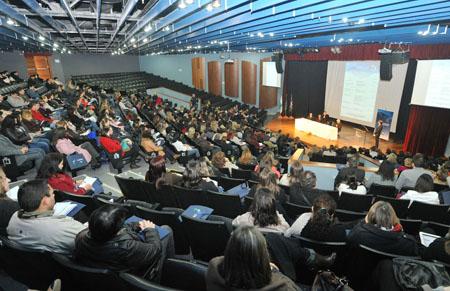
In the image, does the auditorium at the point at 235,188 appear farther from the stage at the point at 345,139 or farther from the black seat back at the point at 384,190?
the stage at the point at 345,139

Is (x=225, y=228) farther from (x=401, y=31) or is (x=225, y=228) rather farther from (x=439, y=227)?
(x=401, y=31)

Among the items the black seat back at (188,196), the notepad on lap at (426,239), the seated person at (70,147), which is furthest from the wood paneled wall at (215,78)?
the notepad on lap at (426,239)

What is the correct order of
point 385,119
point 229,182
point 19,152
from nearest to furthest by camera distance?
1. point 229,182
2. point 19,152
3. point 385,119

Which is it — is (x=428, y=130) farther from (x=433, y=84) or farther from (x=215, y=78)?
(x=215, y=78)

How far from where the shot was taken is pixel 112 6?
211 inches

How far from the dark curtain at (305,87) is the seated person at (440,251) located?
13084 mm

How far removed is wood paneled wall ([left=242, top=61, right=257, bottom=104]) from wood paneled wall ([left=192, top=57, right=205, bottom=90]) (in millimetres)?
3790

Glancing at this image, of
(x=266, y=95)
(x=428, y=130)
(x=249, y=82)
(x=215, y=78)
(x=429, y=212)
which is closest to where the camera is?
(x=429, y=212)

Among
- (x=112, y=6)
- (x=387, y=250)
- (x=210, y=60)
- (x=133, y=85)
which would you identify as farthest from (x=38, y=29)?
(x=133, y=85)

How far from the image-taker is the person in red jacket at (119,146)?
18.5 feet

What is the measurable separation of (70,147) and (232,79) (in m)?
14.7

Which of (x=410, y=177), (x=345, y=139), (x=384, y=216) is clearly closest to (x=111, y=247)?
(x=384, y=216)

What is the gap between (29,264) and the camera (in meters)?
2.06

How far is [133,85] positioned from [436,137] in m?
21.7
